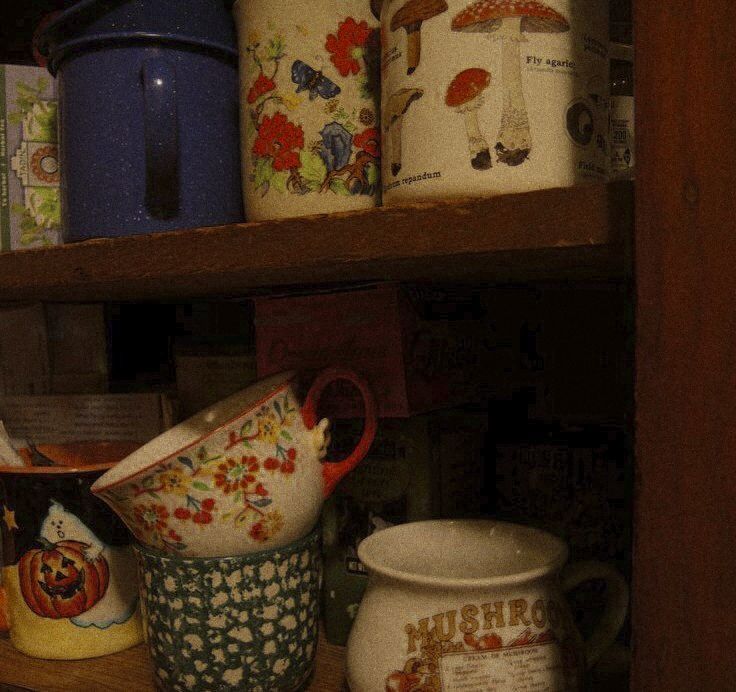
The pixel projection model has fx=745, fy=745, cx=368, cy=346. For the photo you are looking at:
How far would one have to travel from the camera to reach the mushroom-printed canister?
1.34ft

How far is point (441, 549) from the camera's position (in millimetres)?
565

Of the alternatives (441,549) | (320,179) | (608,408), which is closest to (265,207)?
(320,179)

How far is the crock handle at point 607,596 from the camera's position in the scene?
0.48 metres

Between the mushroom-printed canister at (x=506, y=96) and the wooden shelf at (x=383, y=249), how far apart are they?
38mm

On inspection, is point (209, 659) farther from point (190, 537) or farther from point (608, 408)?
point (608, 408)

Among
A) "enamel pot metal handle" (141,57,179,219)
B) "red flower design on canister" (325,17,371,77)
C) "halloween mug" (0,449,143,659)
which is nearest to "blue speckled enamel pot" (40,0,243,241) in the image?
"enamel pot metal handle" (141,57,179,219)

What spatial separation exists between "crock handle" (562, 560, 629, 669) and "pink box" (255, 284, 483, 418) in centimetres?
18

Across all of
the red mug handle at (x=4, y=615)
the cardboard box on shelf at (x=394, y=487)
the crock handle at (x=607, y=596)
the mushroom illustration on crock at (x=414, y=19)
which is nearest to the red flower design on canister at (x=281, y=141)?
the mushroom illustration on crock at (x=414, y=19)

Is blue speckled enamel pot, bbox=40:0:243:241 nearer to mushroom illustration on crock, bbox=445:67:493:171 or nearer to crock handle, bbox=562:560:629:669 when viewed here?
mushroom illustration on crock, bbox=445:67:493:171

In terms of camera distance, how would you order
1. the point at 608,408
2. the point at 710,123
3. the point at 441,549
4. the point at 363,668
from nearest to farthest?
the point at 710,123 → the point at 363,668 → the point at 441,549 → the point at 608,408

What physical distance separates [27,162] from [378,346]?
376 mm

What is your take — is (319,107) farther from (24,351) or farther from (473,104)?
(24,351)

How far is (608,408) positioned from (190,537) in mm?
439

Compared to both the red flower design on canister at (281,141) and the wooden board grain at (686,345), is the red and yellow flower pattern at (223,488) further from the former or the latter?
the wooden board grain at (686,345)
